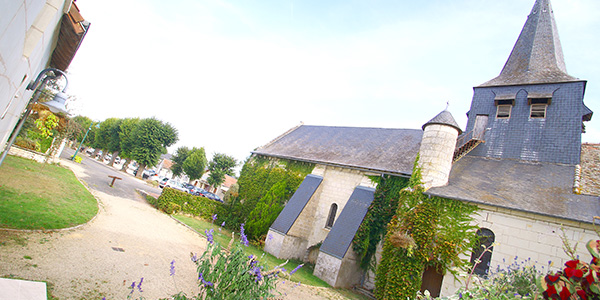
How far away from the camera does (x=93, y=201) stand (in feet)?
41.2

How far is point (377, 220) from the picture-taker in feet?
43.1

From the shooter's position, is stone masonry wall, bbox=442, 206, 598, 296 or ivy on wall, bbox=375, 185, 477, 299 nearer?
stone masonry wall, bbox=442, 206, 598, 296

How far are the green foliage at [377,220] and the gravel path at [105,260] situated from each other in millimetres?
2723

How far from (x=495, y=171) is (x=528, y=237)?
12.2 ft

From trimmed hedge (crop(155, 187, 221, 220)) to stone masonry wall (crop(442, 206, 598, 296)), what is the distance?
14.6 m

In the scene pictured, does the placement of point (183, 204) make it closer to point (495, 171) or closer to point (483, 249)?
point (483, 249)

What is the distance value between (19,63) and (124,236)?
7979 millimetres

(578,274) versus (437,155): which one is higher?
(437,155)

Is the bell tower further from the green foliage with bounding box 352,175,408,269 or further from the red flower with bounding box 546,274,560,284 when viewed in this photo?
the red flower with bounding box 546,274,560,284

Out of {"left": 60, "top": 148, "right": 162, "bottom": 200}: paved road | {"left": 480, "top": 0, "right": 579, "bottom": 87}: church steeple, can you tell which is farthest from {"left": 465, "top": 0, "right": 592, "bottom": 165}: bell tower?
{"left": 60, "top": 148, "right": 162, "bottom": 200}: paved road

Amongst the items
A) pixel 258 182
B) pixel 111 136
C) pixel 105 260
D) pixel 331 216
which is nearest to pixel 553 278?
pixel 105 260

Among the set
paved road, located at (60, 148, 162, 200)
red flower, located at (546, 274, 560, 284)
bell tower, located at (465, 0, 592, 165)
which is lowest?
paved road, located at (60, 148, 162, 200)

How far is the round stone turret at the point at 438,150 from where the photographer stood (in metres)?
11.5

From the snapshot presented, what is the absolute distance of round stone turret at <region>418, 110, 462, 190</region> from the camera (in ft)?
37.7
